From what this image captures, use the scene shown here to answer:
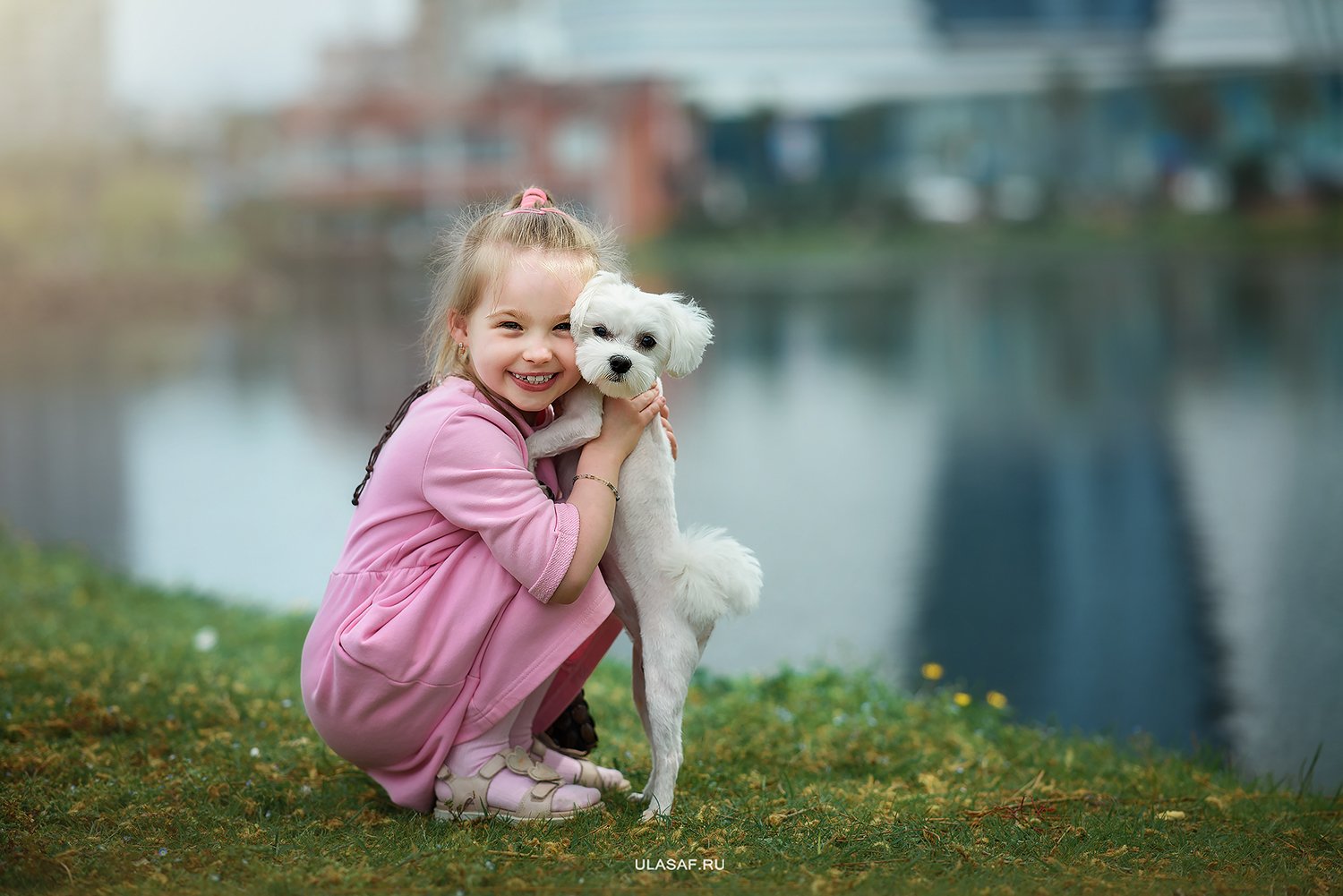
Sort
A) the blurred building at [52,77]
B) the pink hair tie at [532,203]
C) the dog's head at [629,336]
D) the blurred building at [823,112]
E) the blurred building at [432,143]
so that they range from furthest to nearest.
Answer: the blurred building at [823,112], the blurred building at [432,143], the blurred building at [52,77], the pink hair tie at [532,203], the dog's head at [629,336]

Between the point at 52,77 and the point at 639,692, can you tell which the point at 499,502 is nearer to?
the point at 639,692

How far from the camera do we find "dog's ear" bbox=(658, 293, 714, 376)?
2320mm

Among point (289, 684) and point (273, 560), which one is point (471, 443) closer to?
point (289, 684)

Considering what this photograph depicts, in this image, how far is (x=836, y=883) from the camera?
215 cm

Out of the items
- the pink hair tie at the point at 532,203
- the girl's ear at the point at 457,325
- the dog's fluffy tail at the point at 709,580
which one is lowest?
the dog's fluffy tail at the point at 709,580

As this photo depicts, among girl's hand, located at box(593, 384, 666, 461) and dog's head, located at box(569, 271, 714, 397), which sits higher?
dog's head, located at box(569, 271, 714, 397)

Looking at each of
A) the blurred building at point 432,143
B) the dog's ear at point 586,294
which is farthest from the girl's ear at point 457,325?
the blurred building at point 432,143

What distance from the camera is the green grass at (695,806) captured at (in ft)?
7.16

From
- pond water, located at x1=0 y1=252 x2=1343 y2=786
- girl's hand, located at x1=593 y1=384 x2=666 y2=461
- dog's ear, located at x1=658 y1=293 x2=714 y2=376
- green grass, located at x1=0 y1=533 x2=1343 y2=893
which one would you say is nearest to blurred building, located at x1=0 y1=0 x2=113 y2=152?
pond water, located at x1=0 y1=252 x2=1343 y2=786

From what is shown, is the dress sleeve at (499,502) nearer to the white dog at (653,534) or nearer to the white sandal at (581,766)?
the white dog at (653,534)

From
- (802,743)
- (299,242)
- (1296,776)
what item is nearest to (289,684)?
(802,743)

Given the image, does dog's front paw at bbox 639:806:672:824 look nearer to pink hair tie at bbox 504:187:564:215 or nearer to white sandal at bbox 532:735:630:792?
white sandal at bbox 532:735:630:792

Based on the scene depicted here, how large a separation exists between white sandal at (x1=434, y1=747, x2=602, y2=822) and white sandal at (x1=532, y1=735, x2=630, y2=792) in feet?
0.46

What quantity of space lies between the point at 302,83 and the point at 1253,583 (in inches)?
944
